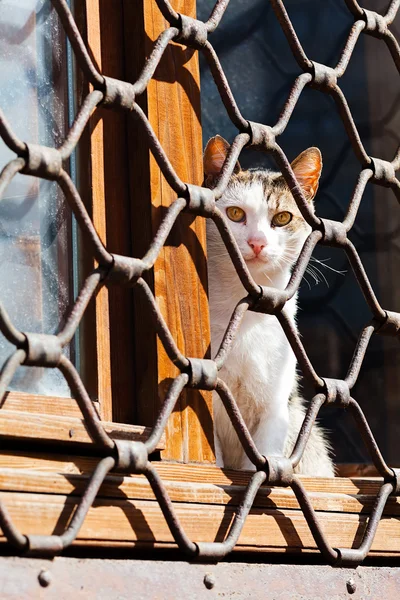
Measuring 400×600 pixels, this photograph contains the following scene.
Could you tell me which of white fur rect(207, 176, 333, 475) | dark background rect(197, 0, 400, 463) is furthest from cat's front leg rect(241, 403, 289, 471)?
dark background rect(197, 0, 400, 463)

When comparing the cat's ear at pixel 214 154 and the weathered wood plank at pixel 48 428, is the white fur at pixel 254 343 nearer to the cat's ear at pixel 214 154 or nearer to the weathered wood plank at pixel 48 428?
the cat's ear at pixel 214 154

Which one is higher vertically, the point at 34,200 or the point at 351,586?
the point at 34,200

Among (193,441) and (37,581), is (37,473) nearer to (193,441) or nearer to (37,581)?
(37,581)

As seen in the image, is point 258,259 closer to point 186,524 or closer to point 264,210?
point 264,210

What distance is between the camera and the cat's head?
93.0 inches

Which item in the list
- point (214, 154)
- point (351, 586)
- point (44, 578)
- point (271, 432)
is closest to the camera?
point (44, 578)

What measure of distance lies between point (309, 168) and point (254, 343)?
21.0 inches

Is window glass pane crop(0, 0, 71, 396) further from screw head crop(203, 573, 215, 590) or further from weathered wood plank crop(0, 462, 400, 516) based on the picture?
screw head crop(203, 573, 215, 590)

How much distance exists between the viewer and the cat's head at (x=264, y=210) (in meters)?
2.36

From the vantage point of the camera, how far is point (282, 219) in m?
2.54

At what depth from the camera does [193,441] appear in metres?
1.49

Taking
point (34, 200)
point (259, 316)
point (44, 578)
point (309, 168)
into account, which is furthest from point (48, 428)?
point (309, 168)

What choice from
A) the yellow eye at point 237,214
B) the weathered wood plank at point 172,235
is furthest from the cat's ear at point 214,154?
the weathered wood plank at point 172,235

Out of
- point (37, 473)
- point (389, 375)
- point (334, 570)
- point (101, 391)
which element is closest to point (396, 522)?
point (334, 570)
